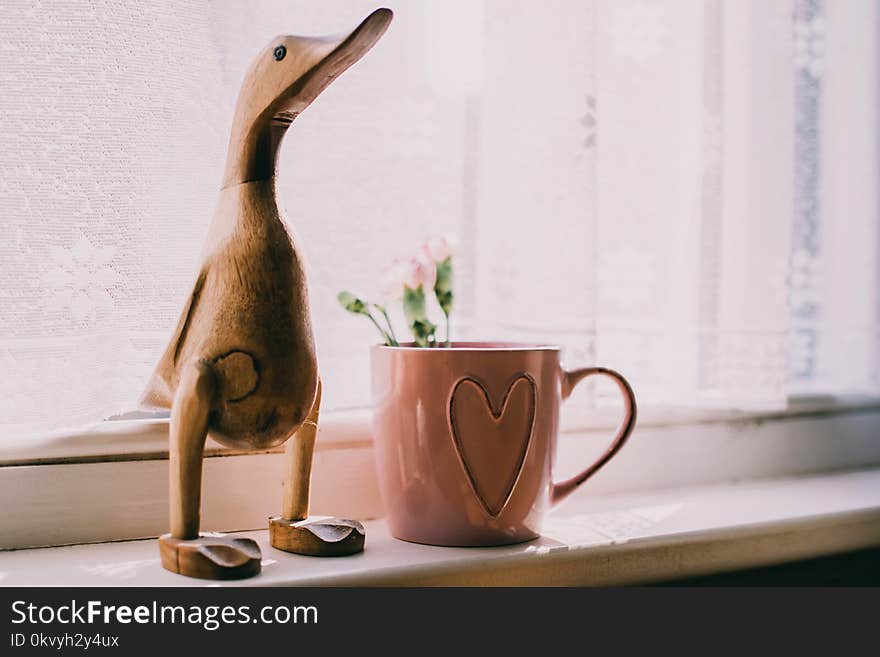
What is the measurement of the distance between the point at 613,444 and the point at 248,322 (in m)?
0.34

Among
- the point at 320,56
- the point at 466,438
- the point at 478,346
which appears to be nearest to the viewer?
the point at 320,56

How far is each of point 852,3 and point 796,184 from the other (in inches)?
9.4

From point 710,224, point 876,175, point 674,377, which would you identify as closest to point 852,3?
point 876,175

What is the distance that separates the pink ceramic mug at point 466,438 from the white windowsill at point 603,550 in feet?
0.09

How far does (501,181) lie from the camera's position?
0.78 metres

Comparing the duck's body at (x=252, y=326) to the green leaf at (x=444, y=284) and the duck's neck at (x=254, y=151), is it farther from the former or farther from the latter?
the green leaf at (x=444, y=284)

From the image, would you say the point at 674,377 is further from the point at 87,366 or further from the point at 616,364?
the point at 87,366

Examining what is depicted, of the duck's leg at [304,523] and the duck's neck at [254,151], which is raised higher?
the duck's neck at [254,151]

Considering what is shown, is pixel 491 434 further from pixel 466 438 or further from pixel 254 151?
pixel 254 151

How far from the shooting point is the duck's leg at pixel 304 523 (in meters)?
0.63

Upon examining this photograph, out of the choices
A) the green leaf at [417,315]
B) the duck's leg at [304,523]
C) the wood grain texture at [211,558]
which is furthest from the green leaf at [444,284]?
the wood grain texture at [211,558]

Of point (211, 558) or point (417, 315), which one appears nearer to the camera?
point (211, 558)

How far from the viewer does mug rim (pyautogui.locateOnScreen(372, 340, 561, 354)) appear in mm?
640

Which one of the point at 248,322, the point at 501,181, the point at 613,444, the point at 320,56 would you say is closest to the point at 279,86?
the point at 320,56
